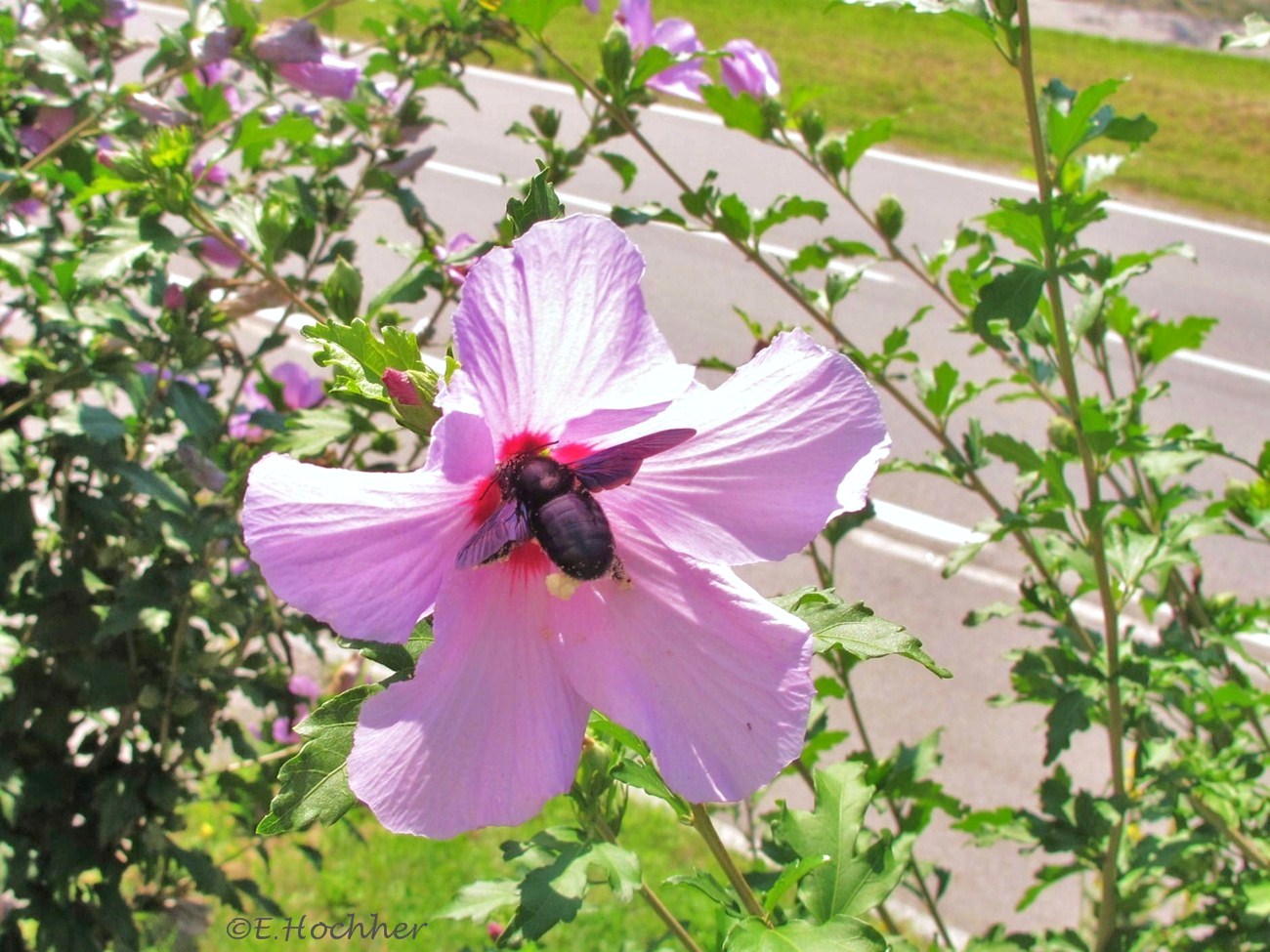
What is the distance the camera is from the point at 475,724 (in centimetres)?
71

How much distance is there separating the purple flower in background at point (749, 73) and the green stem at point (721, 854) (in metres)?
1.26

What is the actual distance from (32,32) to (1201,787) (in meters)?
2.23

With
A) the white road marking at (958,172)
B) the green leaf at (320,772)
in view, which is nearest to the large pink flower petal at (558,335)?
the green leaf at (320,772)

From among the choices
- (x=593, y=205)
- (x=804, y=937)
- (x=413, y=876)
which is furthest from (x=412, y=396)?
(x=593, y=205)

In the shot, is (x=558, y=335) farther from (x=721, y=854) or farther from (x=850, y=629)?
(x=721, y=854)

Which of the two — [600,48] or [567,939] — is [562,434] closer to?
[600,48]

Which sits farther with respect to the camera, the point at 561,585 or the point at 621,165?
the point at 621,165

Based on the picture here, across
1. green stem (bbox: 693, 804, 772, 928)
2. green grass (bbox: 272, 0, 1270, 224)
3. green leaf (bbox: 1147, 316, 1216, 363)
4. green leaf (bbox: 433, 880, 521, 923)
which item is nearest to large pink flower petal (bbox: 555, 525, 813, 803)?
green stem (bbox: 693, 804, 772, 928)

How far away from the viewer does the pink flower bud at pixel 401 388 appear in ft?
2.36

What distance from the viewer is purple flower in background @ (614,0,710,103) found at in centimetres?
167

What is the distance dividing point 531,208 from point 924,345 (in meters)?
5.93

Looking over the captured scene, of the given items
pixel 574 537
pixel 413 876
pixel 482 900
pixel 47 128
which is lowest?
pixel 413 876

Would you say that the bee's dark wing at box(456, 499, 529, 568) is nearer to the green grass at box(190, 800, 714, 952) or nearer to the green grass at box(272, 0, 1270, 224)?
the green grass at box(190, 800, 714, 952)

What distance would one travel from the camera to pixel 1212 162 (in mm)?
9438
